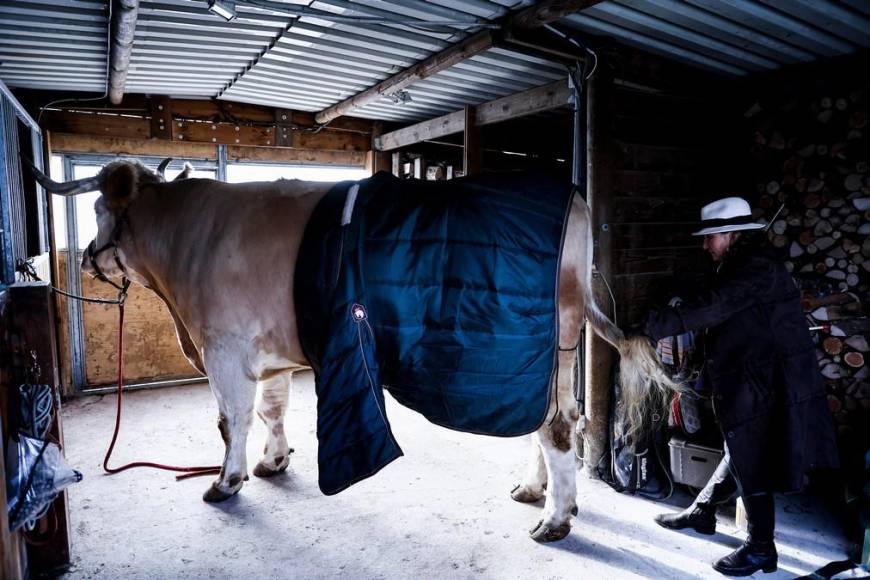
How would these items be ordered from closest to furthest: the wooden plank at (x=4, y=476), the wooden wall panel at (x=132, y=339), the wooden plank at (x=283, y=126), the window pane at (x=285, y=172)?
the wooden plank at (x=4, y=476)
the wooden wall panel at (x=132, y=339)
the wooden plank at (x=283, y=126)
the window pane at (x=285, y=172)

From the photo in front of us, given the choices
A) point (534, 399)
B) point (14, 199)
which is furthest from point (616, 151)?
point (14, 199)

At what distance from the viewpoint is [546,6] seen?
10.3ft

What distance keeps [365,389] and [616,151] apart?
7.95 ft

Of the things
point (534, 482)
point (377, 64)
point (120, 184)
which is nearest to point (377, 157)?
point (377, 64)

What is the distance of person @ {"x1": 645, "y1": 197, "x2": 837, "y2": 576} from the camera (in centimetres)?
272

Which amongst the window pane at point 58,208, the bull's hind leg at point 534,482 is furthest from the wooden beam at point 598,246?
the window pane at point 58,208

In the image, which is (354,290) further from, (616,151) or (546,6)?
(616,151)

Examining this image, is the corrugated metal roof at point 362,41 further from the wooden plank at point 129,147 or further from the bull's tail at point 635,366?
the bull's tail at point 635,366

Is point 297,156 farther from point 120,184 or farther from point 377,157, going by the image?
point 120,184

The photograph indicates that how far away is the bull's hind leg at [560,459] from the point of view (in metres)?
3.09

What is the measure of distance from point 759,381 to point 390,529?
208 cm

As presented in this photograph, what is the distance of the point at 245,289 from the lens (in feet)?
11.1

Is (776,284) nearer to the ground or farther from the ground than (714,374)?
farther from the ground

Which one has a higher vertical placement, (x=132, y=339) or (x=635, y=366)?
(x=635, y=366)
